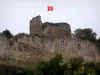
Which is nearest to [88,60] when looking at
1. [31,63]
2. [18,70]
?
[31,63]

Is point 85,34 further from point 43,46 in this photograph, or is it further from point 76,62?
point 76,62

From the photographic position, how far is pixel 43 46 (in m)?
33.2

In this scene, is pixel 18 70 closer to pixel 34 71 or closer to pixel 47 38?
pixel 34 71

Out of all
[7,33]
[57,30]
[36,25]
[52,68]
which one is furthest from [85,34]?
[52,68]

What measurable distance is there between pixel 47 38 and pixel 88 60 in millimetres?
3900

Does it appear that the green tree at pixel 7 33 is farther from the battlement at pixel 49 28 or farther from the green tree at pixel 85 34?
the green tree at pixel 85 34

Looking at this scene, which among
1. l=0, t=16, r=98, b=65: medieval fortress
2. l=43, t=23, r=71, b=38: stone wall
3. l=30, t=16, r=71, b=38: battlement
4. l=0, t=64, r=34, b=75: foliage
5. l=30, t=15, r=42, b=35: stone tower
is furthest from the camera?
l=30, t=15, r=42, b=35: stone tower

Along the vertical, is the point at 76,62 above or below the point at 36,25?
below

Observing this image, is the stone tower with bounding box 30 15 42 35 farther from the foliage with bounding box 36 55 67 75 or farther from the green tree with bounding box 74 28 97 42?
the green tree with bounding box 74 28 97 42

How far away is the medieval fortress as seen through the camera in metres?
31.8

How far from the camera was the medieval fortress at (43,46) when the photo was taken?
3180 centimetres

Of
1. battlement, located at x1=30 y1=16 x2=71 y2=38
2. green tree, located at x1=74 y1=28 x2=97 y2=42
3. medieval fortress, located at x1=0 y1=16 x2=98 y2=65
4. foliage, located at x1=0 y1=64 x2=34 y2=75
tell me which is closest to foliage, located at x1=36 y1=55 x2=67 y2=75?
foliage, located at x1=0 y1=64 x2=34 y2=75

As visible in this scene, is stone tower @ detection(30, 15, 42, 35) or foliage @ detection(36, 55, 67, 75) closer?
foliage @ detection(36, 55, 67, 75)

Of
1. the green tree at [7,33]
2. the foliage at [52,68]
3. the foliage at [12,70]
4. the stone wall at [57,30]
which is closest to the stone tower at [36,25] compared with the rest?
the stone wall at [57,30]
